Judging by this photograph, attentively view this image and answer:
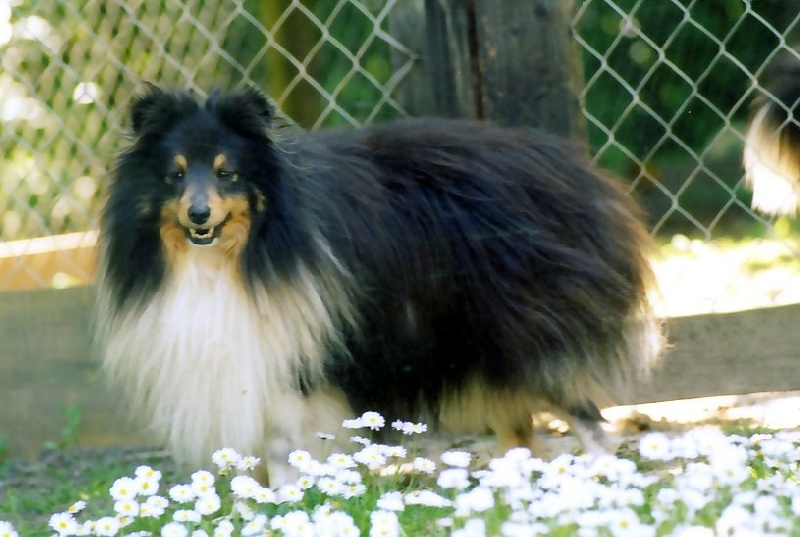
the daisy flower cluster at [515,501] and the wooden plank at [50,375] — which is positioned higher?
the wooden plank at [50,375]

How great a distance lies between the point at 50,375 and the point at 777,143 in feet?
8.57

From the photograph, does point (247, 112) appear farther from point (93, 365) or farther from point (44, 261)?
point (44, 261)

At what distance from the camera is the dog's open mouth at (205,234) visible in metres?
3.15

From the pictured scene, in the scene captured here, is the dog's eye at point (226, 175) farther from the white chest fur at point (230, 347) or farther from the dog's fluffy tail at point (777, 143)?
the dog's fluffy tail at point (777, 143)

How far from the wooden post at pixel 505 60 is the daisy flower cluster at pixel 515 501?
120 cm

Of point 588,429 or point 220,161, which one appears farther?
point 588,429

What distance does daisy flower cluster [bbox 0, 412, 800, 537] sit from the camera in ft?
7.75

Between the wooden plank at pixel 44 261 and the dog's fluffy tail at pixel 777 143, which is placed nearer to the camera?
the dog's fluffy tail at pixel 777 143

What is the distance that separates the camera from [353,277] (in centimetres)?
336

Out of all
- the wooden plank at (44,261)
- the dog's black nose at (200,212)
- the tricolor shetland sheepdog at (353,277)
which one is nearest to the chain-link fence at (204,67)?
the wooden plank at (44,261)

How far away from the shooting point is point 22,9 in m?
4.45

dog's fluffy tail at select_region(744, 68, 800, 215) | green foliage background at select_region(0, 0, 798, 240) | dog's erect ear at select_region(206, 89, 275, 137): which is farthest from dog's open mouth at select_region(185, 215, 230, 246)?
dog's fluffy tail at select_region(744, 68, 800, 215)

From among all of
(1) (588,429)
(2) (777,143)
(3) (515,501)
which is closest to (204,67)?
(1) (588,429)

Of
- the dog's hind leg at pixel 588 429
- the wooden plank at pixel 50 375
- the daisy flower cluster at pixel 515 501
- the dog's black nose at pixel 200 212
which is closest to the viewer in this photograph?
the daisy flower cluster at pixel 515 501
